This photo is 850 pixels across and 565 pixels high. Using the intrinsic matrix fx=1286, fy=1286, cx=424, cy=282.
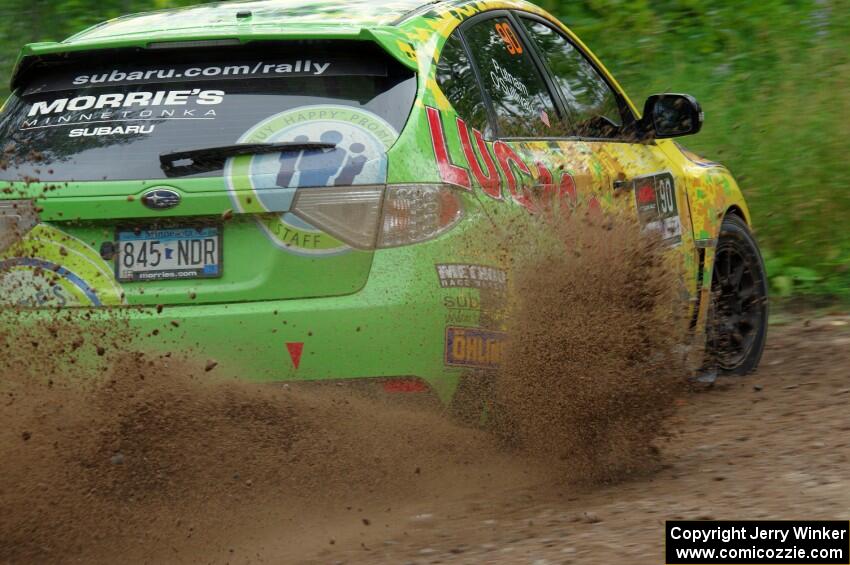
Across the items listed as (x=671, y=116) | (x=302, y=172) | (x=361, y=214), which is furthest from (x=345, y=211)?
(x=671, y=116)

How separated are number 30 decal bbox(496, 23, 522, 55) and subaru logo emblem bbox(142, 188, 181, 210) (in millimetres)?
1746

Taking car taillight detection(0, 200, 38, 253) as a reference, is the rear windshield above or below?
above

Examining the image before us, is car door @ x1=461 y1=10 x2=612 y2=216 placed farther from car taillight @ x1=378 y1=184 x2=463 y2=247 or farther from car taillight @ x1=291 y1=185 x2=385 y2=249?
car taillight @ x1=291 y1=185 x2=385 y2=249

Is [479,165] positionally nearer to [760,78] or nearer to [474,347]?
[474,347]

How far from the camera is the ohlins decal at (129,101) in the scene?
13.8 feet

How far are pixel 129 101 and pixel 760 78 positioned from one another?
22.1ft

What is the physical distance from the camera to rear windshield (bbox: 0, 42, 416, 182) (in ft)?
13.5

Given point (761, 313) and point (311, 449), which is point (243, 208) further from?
point (761, 313)

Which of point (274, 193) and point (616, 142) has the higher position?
point (616, 142)

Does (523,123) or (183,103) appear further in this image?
(523,123)

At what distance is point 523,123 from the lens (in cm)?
489

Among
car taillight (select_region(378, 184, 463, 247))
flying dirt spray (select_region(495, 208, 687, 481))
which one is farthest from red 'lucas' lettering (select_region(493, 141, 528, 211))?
car taillight (select_region(378, 184, 463, 247))

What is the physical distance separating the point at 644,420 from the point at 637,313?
1.26 feet

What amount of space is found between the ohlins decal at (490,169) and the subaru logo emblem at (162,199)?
32.5 inches
